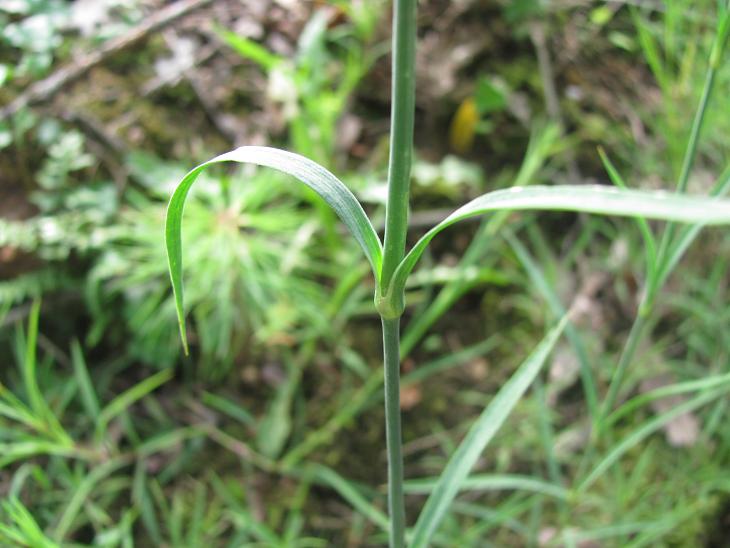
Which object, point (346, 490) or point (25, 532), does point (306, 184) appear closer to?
point (25, 532)

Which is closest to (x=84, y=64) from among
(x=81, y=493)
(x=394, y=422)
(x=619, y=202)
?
(x=81, y=493)

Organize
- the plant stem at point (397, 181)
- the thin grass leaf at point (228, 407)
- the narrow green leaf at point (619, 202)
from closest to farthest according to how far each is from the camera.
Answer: the narrow green leaf at point (619, 202) → the plant stem at point (397, 181) → the thin grass leaf at point (228, 407)

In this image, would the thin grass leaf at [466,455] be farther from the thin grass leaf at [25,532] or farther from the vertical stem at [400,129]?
the thin grass leaf at [25,532]

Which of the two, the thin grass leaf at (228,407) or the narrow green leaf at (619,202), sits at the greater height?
the narrow green leaf at (619,202)

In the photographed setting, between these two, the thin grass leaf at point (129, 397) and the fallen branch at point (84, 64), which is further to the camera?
the fallen branch at point (84, 64)

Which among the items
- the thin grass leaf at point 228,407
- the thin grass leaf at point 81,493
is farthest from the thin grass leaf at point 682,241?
the thin grass leaf at point 81,493

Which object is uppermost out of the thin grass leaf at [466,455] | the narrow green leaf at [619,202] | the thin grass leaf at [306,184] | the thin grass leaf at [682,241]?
the narrow green leaf at [619,202]

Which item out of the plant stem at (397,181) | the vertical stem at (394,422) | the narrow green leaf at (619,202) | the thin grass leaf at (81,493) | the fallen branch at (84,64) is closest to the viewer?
the narrow green leaf at (619,202)

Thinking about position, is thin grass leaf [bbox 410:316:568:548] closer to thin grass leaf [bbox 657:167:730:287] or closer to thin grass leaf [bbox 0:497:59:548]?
thin grass leaf [bbox 657:167:730:287]
